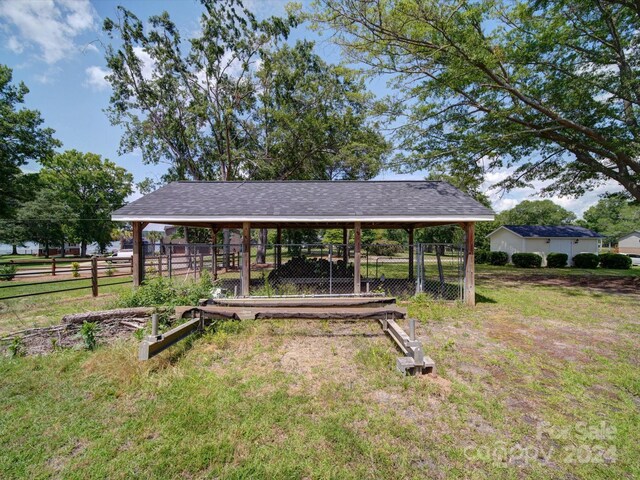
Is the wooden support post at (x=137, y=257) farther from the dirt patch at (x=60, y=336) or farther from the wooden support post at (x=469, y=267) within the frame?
the wooden support post at (x=469, y=267)

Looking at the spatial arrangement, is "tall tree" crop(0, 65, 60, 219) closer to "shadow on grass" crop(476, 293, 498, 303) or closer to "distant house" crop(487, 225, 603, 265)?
"shadow on grass" crop(476, 293, 498, 303)

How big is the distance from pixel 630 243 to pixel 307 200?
65343mm

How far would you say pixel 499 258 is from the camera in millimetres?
23734

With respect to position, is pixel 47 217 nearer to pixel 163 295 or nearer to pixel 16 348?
pixel 163 295

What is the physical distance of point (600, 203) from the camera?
213 feet

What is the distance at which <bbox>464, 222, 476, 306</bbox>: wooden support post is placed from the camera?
8039mm

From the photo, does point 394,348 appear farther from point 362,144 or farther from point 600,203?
point 600,203

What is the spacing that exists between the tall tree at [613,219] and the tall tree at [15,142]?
72275mm

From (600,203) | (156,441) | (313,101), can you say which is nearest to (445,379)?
(156,441)

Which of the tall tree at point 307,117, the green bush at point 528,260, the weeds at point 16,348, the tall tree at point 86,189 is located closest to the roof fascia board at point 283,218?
the weeds at point 16,348

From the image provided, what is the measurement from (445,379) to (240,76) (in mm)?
22652

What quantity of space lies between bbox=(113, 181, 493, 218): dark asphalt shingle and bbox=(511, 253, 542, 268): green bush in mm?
16008

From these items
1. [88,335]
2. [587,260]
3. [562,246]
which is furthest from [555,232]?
[88,335]

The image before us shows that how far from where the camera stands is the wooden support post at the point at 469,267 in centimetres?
804
